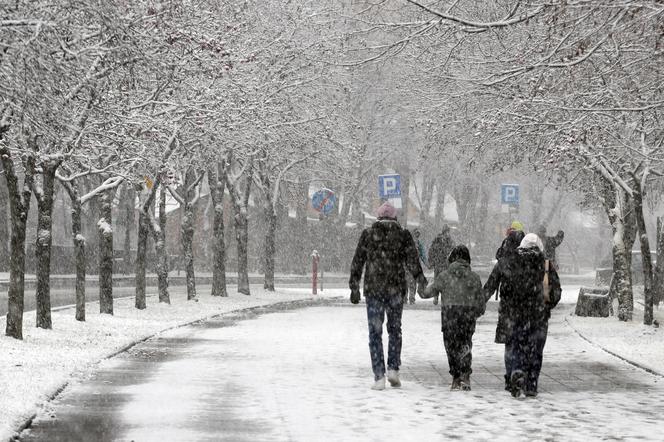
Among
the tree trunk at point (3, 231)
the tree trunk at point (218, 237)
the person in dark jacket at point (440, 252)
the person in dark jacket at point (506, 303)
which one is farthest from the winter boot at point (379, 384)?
the tree trunk at point (3, 231)

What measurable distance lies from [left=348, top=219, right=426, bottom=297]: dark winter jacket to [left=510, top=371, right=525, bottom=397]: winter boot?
58.3 inches

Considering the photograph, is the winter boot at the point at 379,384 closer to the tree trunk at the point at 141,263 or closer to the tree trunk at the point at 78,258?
the tree trunk at the point at 78,258

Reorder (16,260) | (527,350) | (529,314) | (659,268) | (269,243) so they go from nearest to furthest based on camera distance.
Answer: (527,350)
(529,314)
(16,260)
(659,268)
(269,243)

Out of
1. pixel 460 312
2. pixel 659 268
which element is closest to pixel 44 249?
pixel 460 312

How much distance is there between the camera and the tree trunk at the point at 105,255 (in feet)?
72.2

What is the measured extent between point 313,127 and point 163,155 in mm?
11722

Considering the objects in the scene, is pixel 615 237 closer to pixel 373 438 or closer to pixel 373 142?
pixel 373 438

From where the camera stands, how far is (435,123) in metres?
20.7

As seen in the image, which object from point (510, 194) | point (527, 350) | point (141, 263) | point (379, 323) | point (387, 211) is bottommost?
point (527, 350)

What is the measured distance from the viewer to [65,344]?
53.4ft

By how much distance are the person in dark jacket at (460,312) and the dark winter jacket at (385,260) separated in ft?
1.25

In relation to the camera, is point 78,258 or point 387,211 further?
point 78,258

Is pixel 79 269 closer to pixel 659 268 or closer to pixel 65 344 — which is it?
pixel 65 344

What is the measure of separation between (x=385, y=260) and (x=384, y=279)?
0.21 metres
